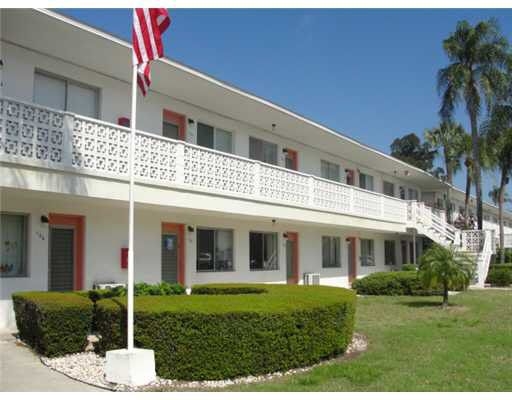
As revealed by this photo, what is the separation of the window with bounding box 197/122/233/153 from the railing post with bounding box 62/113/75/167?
22.7ft

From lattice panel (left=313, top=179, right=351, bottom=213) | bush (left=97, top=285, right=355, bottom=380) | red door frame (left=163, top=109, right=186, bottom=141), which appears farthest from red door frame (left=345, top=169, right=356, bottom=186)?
bush (left=97, top=285, right=355, bottom=380)

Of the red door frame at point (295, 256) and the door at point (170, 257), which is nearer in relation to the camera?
A: the door at point (170, 257)

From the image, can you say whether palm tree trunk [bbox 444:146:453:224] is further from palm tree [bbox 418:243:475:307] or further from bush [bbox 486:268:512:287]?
palm tree [bbox 418:243:475:307]

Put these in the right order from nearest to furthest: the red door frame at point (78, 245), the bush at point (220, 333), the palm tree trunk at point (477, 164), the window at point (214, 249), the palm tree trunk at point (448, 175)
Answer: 1. the bush at point (220, 333)
2. the red door frame at point (78, 245)
3. the window at point (214, 249)
4. the palm tree trunk at point (477, 164)
5. the palm tree trunk at point (448, 175)

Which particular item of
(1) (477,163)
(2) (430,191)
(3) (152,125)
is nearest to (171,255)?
(3) (152,125)

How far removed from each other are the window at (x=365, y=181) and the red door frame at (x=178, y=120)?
49.0 ft

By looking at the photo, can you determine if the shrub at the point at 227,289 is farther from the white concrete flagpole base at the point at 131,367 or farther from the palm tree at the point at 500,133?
the palm tree at the point at 500,133

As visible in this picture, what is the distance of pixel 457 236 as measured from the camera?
1138 inches

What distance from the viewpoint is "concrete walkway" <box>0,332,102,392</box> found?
24.6 ft

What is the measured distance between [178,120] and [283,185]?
163 inches

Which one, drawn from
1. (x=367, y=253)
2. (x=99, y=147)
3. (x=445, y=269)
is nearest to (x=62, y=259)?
(x=99, y=147)

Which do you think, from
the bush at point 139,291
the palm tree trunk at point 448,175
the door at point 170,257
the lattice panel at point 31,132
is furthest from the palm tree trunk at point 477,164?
the lattice panel at point 31,132

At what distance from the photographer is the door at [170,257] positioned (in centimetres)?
1711
